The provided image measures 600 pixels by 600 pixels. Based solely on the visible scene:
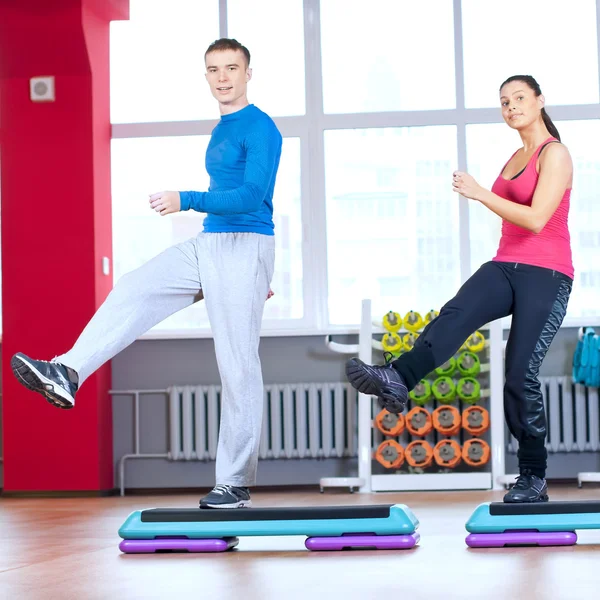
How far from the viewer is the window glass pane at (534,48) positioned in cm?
628

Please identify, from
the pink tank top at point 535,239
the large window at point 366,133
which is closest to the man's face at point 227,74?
→ the pink tank top at point 535,239

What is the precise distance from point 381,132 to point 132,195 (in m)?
1.61

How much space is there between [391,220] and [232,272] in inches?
138

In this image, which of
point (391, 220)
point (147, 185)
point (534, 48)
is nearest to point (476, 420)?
point (391, 220)

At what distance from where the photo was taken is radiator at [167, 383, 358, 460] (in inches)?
238

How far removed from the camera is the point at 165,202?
2.64m

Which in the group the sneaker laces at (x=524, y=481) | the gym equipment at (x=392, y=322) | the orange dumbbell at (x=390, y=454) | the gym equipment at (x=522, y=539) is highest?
the gym equipment at (x=392, y=322)

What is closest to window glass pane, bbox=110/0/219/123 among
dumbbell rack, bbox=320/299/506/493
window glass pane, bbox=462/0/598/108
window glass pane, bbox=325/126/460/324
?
window glass pane, bbox=325/126/460/324

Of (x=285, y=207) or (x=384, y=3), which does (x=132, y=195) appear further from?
(x=384, y=3)

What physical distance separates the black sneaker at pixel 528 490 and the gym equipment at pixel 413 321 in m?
2.83

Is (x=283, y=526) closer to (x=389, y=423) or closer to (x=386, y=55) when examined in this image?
(x=389, y=423)

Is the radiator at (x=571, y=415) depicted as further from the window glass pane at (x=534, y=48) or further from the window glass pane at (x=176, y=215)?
the window glass pane at (x=534, y=48)

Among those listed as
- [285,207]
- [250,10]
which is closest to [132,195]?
[285,207]

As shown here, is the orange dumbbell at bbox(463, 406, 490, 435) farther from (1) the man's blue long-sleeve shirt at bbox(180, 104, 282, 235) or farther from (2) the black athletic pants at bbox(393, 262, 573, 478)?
(1) the man's blue long-sleeve shirt at bbox(180, 104, 282, 235)
